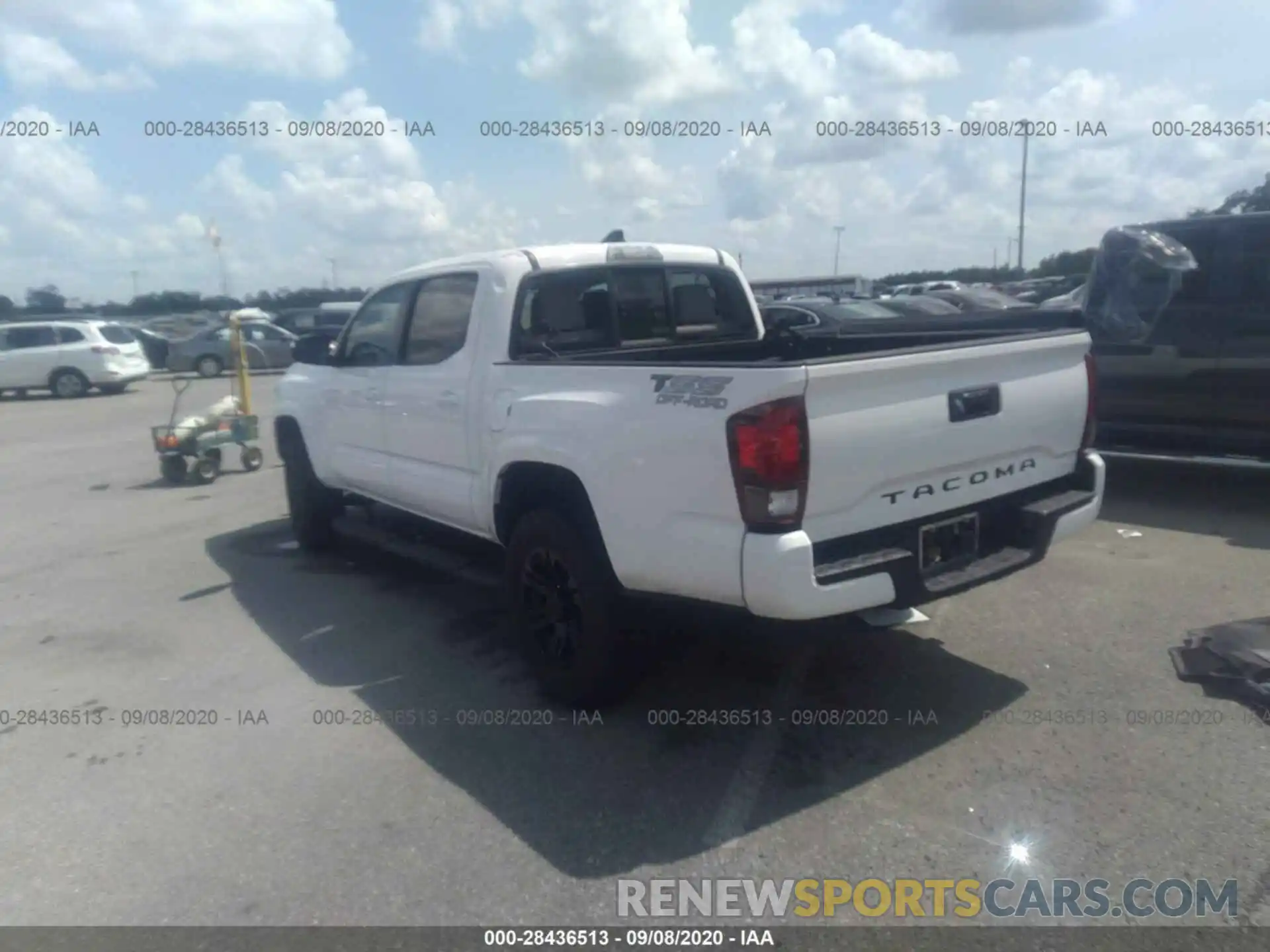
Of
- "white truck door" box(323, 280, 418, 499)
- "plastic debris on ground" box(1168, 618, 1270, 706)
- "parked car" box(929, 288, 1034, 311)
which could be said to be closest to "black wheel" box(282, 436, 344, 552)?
"white truck door" box(323, 280, 418, 499)

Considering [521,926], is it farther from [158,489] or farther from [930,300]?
[930,300]

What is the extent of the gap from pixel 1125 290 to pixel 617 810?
6478 millimetres

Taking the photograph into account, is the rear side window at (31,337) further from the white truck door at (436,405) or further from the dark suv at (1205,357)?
the dark suv at (1205,357)

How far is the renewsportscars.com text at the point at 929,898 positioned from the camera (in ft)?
10.6

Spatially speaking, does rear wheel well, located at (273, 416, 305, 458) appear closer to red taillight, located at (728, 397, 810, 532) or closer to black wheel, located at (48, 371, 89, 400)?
red taillight, located at (728, 397, 810, 532)

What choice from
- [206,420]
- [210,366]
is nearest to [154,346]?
[210,366]

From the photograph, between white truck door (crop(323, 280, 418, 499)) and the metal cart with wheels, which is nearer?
white truck door (crop(323, 280, 418, 499))

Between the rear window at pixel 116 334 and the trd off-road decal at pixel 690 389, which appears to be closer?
the trd off-road decal at pixel 690 389

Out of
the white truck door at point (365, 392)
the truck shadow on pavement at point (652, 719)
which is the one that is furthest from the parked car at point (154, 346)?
the truck shadow on pavement at point (652, 719)

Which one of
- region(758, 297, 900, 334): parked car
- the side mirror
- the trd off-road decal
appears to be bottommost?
region(758, 297, 900, 334): parked car

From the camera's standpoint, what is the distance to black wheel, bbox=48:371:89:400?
24.1 meters

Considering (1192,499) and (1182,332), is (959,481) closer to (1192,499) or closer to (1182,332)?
(1182,332)

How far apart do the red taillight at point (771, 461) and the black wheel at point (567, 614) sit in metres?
0.92

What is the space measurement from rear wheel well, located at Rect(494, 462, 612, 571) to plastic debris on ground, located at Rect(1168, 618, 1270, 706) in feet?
9.14
